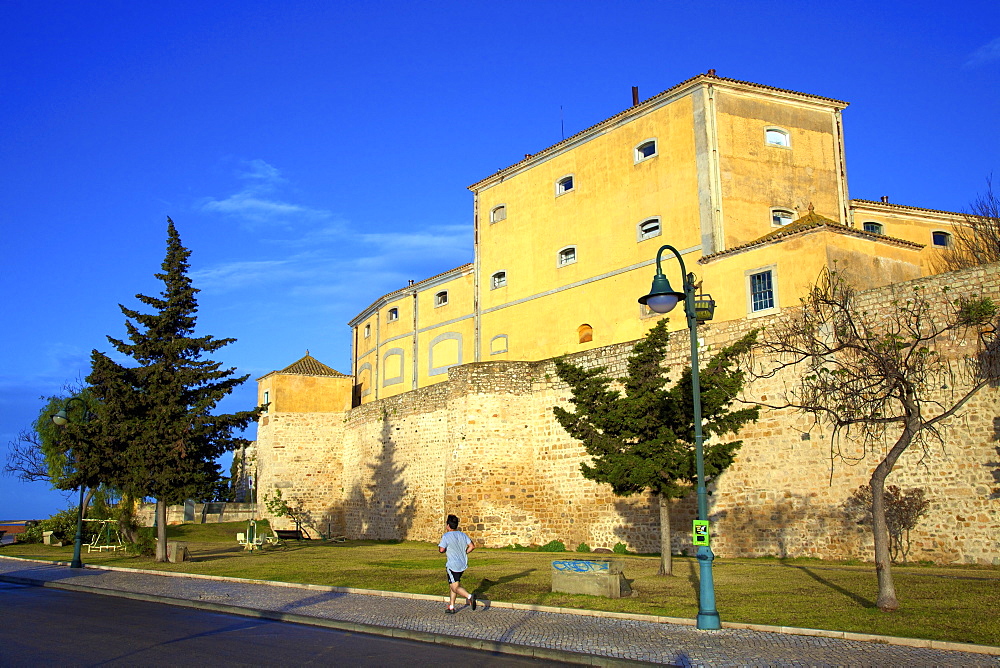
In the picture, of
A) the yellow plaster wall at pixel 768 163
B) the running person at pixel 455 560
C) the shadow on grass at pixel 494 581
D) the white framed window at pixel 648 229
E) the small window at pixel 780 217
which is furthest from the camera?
the white framed window at pixel 648 229

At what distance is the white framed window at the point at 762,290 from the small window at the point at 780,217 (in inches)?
221

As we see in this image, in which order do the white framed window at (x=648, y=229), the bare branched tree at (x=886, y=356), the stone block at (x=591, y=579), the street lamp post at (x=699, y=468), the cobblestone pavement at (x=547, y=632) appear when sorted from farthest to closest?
the white framed window at (x=648, y=229), the bare branched tree at (x=886, y=356), the stone block at (x=591, y=579), the street lamp post at (x=699, y=468), the cobblestone pavement at (x=547, y=632)

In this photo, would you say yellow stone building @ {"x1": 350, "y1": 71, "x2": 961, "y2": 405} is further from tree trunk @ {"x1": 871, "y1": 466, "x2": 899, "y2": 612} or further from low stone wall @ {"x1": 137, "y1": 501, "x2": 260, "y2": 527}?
low stone wall @ {"x1": 137, "y1": 501, "x2": 260, "y2": 527}

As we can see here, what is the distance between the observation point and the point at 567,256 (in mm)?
34281

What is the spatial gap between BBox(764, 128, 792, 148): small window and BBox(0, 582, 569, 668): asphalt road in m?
24.1

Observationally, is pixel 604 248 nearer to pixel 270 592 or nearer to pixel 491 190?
pixel 491 190

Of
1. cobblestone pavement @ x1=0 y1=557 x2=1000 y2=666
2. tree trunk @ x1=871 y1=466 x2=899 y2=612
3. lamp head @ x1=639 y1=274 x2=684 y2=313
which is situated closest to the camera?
cobblestone pavement @ x1=0 y1=557 x2=1000 y2=666

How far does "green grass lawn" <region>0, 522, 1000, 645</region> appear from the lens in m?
11.3

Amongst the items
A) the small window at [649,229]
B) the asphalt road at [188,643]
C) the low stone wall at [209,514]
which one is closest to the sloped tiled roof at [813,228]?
the small window at [649,229]

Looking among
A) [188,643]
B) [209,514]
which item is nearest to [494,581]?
[188,643]

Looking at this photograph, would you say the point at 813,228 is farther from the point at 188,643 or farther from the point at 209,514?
the point at 209,514

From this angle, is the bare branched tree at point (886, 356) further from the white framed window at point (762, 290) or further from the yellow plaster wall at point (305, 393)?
the yellow plaster wall at point (305, 393)

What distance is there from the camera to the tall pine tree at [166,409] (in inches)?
1019

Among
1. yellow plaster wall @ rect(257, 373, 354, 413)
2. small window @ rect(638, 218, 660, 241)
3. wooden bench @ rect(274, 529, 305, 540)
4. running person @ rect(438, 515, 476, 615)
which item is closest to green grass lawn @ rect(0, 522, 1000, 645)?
running person @ rect(438, 515, 476, 615)
